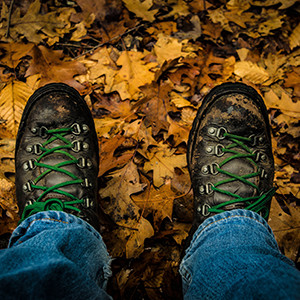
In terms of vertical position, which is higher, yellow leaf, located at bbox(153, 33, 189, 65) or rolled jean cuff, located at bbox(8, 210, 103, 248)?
yellow leaf, located at bbox(153, 33, 189, 65)

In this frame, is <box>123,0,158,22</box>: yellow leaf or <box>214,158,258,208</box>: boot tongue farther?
<box>123,0,158,22</box>: yellow leaf

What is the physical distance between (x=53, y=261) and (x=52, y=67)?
143 centimetres

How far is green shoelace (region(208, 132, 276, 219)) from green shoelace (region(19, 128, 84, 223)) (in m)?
0.80

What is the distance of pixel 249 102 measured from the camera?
1550 millimetres

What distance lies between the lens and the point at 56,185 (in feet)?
4.59

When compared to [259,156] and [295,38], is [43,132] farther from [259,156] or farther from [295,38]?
[295,38]

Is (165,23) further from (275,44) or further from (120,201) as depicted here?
(120,201)

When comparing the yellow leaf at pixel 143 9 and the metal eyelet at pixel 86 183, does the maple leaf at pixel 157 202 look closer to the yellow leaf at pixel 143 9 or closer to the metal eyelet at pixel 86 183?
the metal eyelet at pixel 86 183

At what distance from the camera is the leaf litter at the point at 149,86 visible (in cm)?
156

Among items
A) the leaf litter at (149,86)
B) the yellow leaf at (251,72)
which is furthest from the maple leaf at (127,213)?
the yellow leaf at (251,72)

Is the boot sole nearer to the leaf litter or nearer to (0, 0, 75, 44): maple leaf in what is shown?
the leaf litter

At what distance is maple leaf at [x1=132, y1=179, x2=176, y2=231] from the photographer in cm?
156

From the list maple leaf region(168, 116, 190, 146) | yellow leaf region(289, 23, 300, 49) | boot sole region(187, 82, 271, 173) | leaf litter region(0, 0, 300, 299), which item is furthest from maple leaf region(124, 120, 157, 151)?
yellow leaf region(289, 23, 300, 49)

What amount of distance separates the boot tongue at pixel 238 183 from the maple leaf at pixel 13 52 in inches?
63.5
